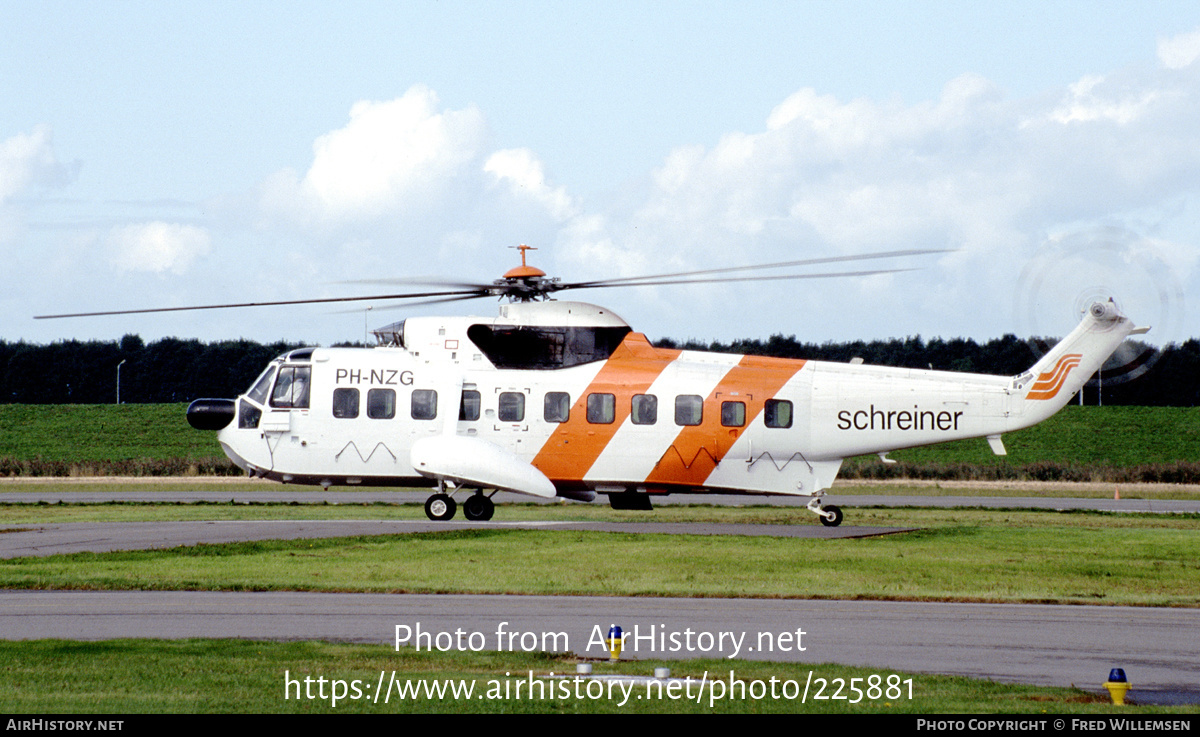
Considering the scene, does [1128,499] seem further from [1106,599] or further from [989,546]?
[1106,599]

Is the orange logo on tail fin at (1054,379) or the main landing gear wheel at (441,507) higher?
the orange logo on tail fin at (1054,379)

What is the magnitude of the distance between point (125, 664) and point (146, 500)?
88.1 ft

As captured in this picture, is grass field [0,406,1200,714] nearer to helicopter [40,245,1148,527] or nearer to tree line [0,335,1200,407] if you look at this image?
helicopter [40,245,1148,527]

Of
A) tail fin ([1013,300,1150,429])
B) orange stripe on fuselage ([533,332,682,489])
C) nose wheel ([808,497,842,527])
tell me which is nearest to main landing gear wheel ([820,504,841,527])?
nose wheel ([808,497,842,527])

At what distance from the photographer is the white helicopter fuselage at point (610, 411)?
1083 inches

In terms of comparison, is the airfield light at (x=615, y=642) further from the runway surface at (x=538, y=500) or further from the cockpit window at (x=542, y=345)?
the runway surface at (x=538, y=500)

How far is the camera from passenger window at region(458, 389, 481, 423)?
27.6m

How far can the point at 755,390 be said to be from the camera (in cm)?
2769

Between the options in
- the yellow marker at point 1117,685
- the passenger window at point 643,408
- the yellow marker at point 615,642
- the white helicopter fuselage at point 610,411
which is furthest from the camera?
the passenger window at point 643,408

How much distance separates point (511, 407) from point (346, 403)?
3830 millimetres

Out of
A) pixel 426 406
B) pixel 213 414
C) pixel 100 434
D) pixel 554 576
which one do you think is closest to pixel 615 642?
pixel 554 576

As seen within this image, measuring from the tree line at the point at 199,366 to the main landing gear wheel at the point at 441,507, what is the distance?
5938cm

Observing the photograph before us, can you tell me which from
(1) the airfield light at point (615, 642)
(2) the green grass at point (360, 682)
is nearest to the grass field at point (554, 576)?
(2) the green grass at point (360, 682)
